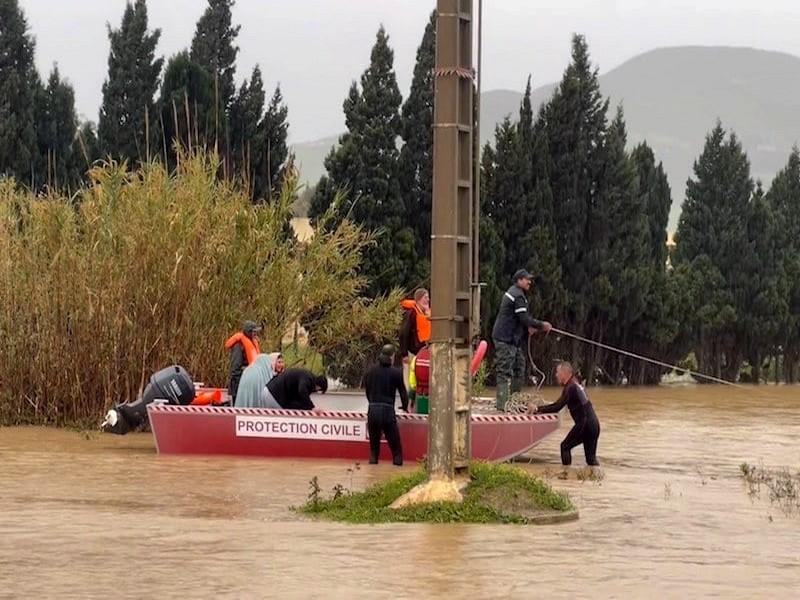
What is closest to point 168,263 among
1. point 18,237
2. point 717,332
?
point 18,237

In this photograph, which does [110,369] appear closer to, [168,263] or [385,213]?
[168,263]

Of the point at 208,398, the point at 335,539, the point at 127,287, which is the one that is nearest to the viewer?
the point at 335,539

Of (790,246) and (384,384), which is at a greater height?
(790,246)

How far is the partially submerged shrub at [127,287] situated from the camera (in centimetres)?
2558

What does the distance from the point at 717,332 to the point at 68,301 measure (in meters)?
28.3

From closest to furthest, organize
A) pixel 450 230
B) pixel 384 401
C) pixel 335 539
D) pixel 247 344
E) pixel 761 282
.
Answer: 1. pixel 335 539
2. pixel 450 230
3. pixel 384 401
4. pixel 247 344
5. pixel 761 282

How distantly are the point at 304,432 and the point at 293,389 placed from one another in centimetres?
65

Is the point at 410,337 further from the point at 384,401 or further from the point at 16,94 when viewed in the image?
the point at 16,94

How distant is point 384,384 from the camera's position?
19375mm

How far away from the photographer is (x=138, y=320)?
2558cm

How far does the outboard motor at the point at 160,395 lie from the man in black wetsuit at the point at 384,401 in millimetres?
3312

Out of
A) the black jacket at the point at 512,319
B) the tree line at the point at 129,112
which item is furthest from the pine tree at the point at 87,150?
the black jacket at the point at 512,319

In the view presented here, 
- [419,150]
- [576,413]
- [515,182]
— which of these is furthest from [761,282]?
[576,413]

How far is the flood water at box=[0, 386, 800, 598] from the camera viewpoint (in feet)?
37.1
